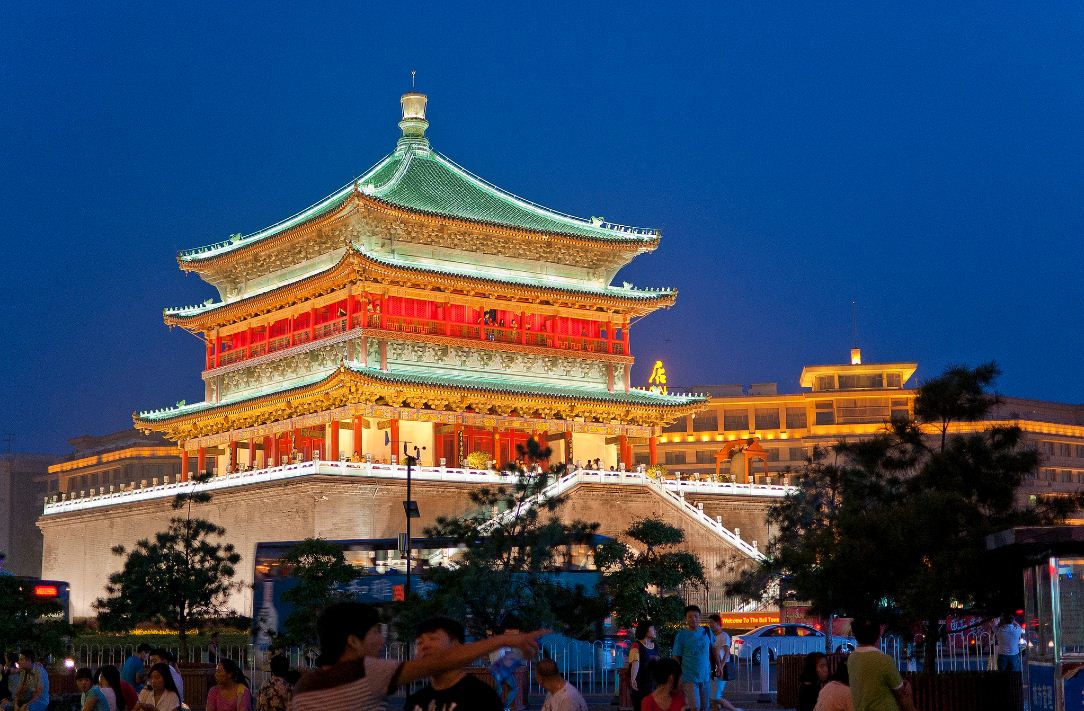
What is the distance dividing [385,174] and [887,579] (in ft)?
132

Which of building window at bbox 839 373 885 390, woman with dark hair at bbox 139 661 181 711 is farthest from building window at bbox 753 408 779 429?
woman with dark hair at bbox 139 661 181 711

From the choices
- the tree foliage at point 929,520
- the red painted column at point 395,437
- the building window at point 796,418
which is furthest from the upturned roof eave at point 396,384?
the building window at point 796,418

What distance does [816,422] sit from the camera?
313ft

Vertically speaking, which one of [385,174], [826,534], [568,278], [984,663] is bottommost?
[984,663]

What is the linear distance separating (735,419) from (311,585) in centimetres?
6456

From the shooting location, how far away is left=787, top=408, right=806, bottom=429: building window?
96000 millimetres

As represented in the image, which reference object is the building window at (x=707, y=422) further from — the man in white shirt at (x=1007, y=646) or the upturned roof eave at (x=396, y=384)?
the man in white shirt at (x=1007, y=646)

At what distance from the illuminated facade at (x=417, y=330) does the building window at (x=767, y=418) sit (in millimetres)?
37079

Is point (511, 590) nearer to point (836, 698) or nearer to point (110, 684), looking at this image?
point (110, 684)

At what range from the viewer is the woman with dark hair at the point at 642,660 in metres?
18.4

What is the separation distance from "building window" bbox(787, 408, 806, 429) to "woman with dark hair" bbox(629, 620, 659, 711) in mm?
73649

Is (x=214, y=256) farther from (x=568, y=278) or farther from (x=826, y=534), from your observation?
(x=826, y=534)

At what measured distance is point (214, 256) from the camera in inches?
2415

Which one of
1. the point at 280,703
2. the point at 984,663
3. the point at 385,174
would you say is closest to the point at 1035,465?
the point at 984,663
